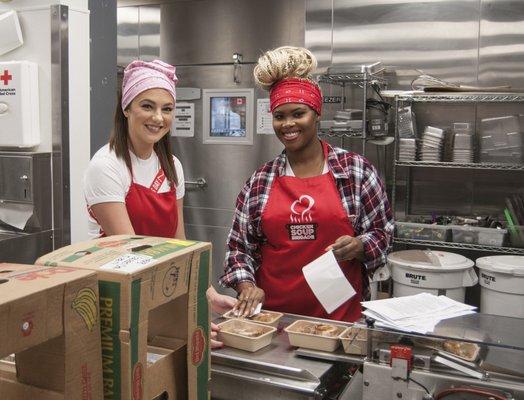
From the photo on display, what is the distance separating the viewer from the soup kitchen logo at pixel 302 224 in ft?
7.09

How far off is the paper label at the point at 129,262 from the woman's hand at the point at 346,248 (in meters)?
0.94

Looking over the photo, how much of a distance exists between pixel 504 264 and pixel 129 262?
9.27ft

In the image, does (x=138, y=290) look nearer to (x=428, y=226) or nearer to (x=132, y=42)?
(x=428, y=226)

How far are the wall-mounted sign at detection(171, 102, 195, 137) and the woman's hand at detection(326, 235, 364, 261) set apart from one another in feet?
10.2

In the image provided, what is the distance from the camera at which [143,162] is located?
197 cm

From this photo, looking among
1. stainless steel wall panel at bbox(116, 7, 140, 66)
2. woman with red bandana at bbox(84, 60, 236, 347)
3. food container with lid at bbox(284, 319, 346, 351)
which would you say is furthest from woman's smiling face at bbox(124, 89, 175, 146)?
stainless steel wall panel at bbox(116, 7, 140, 66)

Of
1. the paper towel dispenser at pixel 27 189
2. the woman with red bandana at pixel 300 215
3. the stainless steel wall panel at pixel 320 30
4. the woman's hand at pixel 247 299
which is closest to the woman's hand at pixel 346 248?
the woman with red bandana at pixel 300 215

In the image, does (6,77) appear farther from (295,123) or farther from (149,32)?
(149,32)

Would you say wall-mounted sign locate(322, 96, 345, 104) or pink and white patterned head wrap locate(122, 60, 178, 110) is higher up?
wall-mounted sign locate(322, 96, 345, 104)

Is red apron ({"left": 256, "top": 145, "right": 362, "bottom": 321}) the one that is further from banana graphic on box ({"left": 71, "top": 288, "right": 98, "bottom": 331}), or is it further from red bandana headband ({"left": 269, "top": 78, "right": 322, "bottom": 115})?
banana graphic on box ({"left": 71, "top": 288, "right": 98, "bottom": 331})

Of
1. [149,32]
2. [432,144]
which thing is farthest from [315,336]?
[149,32]

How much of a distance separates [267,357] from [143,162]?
2.71 feet

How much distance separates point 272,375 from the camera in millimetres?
1475

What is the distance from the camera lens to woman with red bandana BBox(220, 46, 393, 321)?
2.14 m
